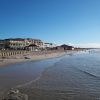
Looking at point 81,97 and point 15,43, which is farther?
point 15,43

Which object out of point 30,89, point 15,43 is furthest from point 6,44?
point 30,89

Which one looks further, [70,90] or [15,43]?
[15,43]

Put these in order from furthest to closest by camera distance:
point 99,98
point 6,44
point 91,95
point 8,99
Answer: point 6,44
point 91,95
point 99,98
point 8,99

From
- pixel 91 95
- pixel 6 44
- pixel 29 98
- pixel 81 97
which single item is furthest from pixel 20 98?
pixel 6 44

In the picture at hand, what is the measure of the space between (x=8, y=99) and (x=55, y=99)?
7.41ft

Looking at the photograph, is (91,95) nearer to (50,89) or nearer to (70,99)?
(70,99)

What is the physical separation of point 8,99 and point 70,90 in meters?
3.97

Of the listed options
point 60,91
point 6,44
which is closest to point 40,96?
point 60,91

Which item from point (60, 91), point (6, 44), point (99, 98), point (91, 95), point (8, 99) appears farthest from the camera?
point (6, 44)

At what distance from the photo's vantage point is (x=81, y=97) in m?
10.3

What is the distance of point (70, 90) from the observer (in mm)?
11758

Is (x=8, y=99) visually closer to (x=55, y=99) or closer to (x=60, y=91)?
(x=55, y=99)

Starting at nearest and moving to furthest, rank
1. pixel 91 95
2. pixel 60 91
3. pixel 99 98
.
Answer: pixel 99 98, pixel 91 95, pixel 60 91

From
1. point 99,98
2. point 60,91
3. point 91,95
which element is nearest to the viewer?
point 99,98
